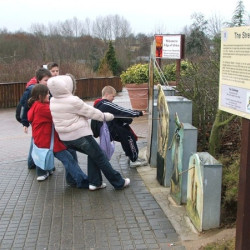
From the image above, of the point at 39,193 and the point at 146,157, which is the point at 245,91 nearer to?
the point at 39,193

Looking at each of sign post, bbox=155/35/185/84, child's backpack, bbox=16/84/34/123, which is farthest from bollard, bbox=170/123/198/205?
sign post, bbox=155/35/185/84

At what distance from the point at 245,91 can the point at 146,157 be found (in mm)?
4308

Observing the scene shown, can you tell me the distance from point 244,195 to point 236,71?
916mm

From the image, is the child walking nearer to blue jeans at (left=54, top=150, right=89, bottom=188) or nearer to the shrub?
blue jeans at (left=54, top=150, right=89, bottom=188)

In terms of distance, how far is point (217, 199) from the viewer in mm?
3877

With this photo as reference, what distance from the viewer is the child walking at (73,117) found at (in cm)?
496

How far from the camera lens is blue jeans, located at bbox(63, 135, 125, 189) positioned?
16.7ft

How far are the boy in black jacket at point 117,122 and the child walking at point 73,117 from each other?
0.92 feet

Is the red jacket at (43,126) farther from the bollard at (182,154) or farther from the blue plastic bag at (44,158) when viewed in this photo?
the bollard at (182,154)

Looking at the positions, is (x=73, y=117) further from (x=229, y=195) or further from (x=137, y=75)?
→ (x=137, y=75)

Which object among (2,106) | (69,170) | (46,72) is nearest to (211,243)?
(69,170)

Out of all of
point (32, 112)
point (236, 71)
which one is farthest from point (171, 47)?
point (236, 71)

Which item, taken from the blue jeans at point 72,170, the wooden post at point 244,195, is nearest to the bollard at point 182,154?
the blue jeans at point 72,170

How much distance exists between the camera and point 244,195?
9.44 ft
